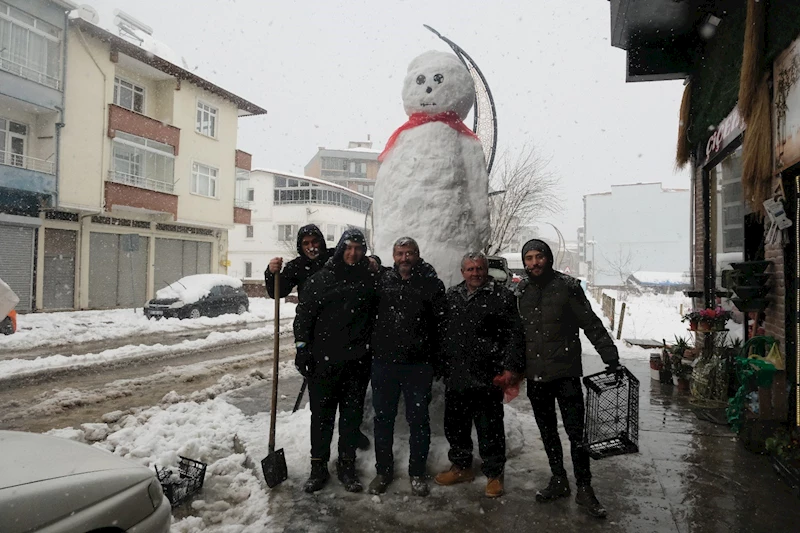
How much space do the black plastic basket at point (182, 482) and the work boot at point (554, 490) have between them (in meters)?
2.40

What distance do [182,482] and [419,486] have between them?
1.67 metres

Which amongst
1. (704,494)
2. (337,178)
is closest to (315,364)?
(704,494)

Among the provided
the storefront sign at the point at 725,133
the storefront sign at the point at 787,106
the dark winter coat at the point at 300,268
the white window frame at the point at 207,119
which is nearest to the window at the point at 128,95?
the white window frame at the point at 207,119

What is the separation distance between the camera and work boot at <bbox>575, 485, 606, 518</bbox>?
3302 millimetres

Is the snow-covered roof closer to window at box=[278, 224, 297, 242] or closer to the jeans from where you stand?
the jeans

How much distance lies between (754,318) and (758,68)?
2.66m

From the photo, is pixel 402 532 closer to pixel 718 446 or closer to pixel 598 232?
pixel 718 446

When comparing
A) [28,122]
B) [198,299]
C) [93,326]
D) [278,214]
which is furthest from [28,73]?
[278,214]

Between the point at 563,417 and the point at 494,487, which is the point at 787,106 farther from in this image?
the point at 494,487

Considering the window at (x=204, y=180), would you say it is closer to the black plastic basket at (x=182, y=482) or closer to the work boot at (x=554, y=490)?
the black plastic basket at (x=182, y=482)

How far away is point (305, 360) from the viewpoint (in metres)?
3.75

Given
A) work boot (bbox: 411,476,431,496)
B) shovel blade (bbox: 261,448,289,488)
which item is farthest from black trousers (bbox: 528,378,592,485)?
shovel blade (bbox: 261,448,289,488)

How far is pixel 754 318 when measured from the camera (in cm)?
579

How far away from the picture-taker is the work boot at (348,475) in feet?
12.1
